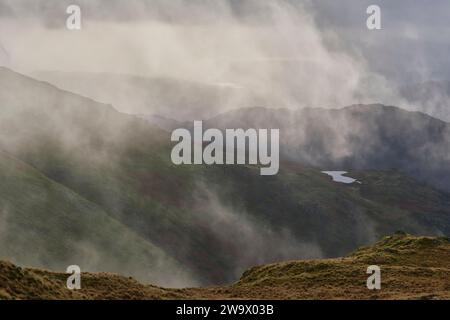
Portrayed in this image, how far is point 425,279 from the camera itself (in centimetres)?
6562

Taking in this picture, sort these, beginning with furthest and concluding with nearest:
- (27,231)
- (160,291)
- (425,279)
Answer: (27,231)
(425,279)
(160,291)

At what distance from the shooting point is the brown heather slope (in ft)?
141

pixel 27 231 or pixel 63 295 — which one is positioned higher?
pixel 27 231

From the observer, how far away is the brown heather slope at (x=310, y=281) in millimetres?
42875

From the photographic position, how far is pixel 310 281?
6856 centimetres

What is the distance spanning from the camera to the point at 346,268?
237 feet
